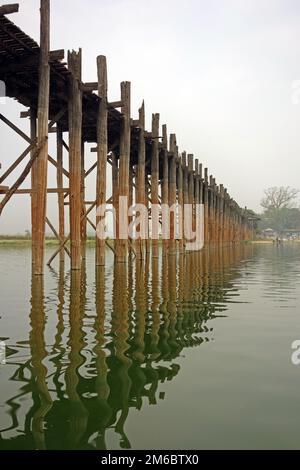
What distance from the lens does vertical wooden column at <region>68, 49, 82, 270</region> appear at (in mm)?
12203

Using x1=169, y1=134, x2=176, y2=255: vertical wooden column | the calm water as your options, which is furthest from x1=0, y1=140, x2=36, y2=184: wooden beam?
x1=169, y1=134, x2=176, y2=255: vertical wooden column

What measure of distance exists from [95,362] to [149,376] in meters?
0.56

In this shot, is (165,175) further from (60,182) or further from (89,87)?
(89,87)

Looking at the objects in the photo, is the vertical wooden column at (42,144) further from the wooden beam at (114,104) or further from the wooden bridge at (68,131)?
the wooden beam at (114,104)

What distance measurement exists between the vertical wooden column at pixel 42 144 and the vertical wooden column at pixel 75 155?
1.48 m

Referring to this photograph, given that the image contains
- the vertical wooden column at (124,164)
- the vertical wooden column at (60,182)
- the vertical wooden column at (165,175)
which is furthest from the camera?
the vertical wooden column at (165,175)

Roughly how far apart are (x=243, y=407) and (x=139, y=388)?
2.43 feet

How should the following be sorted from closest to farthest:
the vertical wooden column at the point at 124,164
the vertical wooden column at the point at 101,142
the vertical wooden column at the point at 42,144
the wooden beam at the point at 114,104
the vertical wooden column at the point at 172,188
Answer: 1. the vertical wooden column at the point at 42,144
2. the vertical wooden column at the point at 101,142
3. the wooden beam at the point at 114,104
4. the vertical wooden column at the point at 124,164
5. the vertical wooden column at the point at 172,188

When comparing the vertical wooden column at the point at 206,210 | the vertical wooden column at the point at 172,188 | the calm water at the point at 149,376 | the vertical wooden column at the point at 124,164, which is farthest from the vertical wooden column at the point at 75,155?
the vertical wooden column at the point at 206,210

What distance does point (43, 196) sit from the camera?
10367mm

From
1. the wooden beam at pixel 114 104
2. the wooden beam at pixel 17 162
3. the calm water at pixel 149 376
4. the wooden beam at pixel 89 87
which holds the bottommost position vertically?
the calm water at pixel 149 376

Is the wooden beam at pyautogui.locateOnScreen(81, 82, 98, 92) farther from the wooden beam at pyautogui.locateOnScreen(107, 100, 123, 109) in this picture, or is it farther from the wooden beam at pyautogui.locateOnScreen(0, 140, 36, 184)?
the wooden beam at pyautogui.locateOnScreen(0, 140, 36, 184)

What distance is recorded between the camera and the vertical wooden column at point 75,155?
12.2 metres

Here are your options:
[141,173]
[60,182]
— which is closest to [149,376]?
[60,182]
